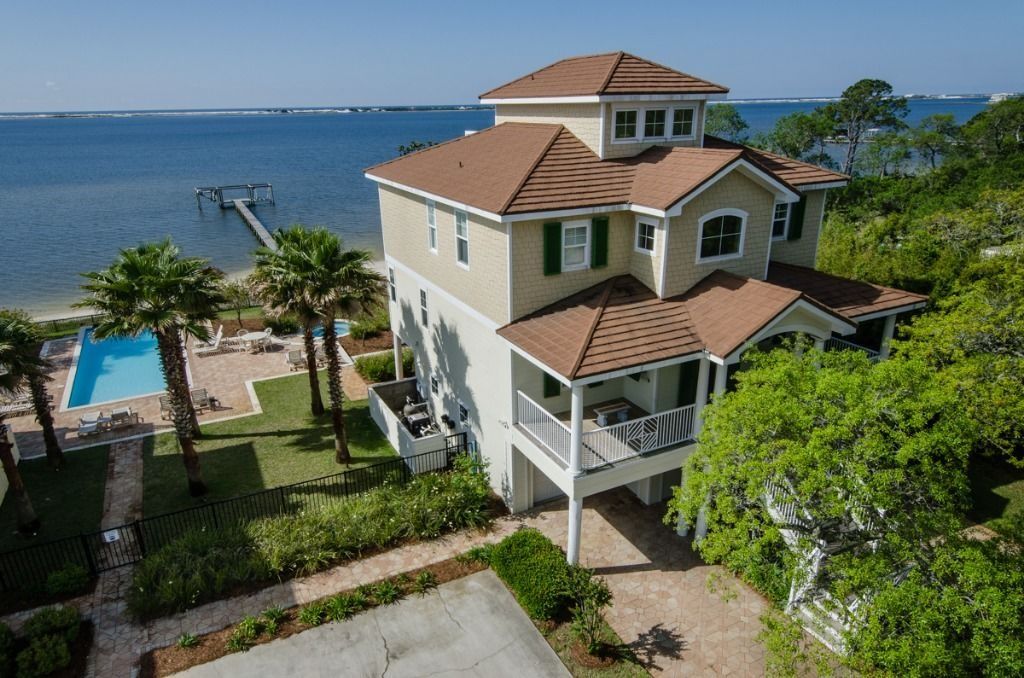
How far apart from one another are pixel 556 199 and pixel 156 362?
26025 millimetres

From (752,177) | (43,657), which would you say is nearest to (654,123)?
(752,177)

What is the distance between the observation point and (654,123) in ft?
58.8

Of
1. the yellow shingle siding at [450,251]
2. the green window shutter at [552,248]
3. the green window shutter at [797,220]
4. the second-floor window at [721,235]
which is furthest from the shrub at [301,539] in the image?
the green window shutter at [797,220]

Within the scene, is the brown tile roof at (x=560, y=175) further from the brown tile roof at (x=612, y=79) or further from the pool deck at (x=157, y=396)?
the pool deck at (x=157, y=396)

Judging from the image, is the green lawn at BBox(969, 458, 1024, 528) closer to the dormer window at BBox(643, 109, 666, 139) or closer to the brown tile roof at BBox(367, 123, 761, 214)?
the brown tile roof at BBox(367, 123, 761, 214)

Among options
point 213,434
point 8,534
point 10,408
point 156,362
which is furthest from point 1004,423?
point 156,362

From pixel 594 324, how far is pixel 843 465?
6.19m

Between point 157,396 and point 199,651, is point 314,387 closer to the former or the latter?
point 157,396

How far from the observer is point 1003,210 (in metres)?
22.1

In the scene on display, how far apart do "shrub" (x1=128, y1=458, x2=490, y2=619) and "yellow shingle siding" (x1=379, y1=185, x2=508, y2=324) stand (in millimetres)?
4927

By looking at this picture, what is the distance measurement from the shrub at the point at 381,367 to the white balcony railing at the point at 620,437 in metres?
12.1

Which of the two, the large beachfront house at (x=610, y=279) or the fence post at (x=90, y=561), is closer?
the large beachfront house at (x=610, y=279)

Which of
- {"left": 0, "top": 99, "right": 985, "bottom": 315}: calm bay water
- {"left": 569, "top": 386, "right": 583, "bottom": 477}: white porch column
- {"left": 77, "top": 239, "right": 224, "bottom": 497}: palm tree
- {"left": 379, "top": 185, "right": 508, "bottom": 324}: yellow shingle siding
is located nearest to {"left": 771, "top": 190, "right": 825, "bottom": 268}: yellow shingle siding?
{"left": 379, "top": 185, "right": 508, "bottom": 324}: yellow shingle siding

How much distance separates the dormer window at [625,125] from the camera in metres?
17.3
